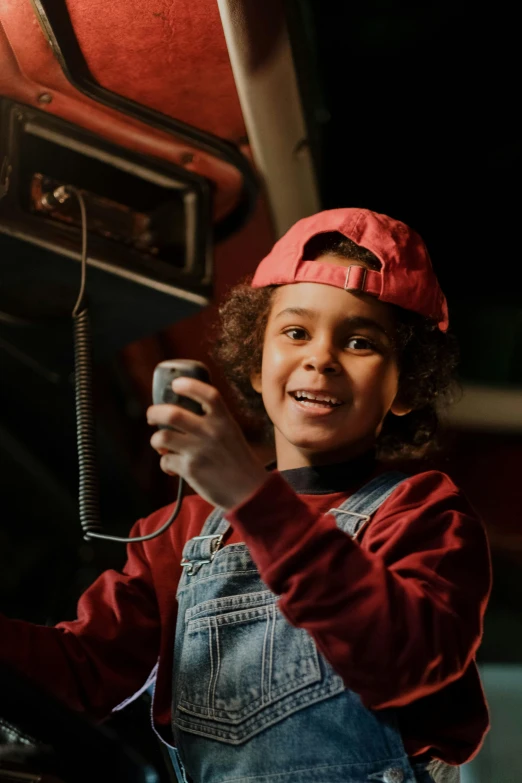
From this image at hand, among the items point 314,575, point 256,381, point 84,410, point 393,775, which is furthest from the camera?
point 256,381

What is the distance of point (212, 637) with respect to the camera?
101cm

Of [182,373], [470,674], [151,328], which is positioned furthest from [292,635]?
[151,328]

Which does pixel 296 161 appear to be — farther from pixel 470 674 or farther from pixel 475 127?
pixel 470 674

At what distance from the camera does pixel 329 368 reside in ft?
3.29

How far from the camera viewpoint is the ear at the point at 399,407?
1.18 meters

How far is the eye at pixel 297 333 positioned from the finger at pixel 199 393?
304mm

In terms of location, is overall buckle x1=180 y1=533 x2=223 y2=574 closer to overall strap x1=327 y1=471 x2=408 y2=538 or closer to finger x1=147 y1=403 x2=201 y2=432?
overall strap x1=327 y1=471 x2=408 y2=538

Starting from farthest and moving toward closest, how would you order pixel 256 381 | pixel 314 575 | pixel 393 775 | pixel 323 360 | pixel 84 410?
pixel 256 381 → pixel 84 410 → pixel 323 360 → pixel 393 775 → pixel 314 575

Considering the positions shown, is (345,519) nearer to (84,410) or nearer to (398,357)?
(398,357)

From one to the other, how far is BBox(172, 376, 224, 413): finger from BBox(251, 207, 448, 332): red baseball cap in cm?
31

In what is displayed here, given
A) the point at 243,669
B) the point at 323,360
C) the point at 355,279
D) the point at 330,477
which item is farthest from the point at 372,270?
the point at 243,669

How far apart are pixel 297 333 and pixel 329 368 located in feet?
0.30

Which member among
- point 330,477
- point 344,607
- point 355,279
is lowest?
point 344,607

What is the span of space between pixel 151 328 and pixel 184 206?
190mm
